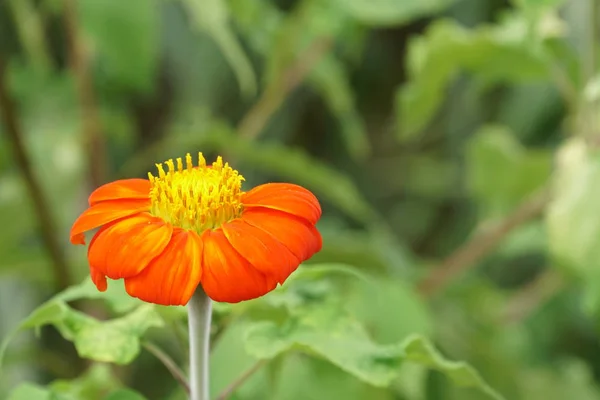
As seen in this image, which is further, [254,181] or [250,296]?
[254,181]

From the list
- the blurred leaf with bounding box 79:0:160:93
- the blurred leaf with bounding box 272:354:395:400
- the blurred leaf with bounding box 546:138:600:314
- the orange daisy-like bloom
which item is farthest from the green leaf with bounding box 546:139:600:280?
the blurred leaf with bounding box 79:0:160:93

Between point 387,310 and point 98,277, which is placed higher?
point 98,277

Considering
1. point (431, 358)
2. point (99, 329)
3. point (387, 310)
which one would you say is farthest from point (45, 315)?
point (387, 310)

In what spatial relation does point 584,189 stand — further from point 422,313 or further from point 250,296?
point 250,296

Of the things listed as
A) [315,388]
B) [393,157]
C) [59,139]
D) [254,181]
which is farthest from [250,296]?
[393,157]

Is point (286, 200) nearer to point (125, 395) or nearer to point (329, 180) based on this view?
point (125, 395)

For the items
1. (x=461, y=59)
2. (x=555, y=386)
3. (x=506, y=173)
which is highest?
(x=461, y=59)

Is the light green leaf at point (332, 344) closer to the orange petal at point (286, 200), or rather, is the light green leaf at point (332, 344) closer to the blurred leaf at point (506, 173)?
the orange petal at point (286, 200)

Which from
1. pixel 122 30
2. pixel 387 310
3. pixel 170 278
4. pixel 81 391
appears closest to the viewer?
pixel 170 278
